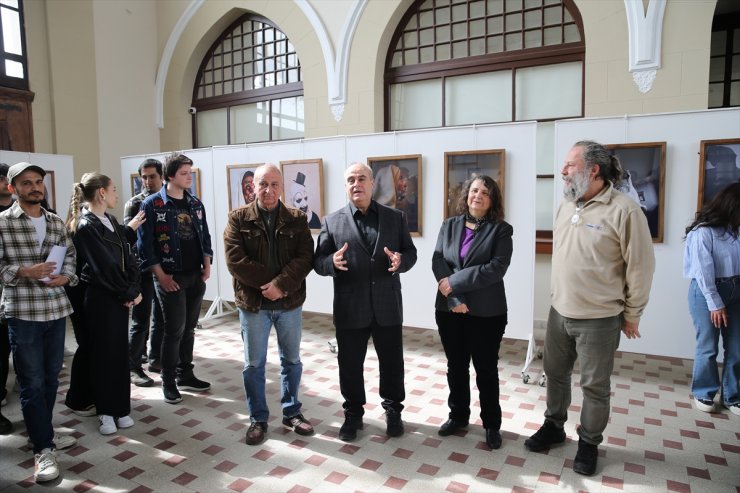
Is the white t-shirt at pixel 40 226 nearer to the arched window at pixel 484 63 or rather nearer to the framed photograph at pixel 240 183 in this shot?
the framed photograph at pixel 240 183

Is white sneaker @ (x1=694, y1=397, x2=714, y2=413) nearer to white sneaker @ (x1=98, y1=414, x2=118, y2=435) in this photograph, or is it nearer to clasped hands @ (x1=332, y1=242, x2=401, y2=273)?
clasped hands @ (x1=332, y1=242, x2=401, y2=273)

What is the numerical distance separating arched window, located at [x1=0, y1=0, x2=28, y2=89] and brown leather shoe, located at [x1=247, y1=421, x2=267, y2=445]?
24.6 feet

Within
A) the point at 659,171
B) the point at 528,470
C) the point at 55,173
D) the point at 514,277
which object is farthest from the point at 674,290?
the point at 55,173

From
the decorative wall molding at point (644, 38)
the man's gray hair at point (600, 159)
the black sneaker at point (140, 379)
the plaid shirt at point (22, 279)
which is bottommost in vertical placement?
the black sneaker at point (140, 379)

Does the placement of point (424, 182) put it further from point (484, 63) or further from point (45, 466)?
point (45, 466)

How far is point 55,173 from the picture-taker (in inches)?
275

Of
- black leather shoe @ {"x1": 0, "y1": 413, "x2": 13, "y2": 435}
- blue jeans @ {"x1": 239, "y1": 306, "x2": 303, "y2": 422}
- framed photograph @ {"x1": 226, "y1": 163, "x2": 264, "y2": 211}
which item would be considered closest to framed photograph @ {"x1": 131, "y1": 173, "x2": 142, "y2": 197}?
framed photograph @ {"x1": 226, "y1": 163, "x2": 264, "y2": 211}

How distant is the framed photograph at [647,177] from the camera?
473 centimetres

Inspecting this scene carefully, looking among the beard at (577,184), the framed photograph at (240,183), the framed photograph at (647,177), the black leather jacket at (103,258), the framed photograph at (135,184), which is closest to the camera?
the beard at (577,184)

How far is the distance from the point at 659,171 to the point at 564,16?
3168 mm

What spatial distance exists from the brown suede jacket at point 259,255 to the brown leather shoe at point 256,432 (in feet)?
2.95

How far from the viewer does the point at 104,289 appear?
3654 mm

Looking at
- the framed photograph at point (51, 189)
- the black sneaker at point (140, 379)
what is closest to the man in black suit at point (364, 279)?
the black sneaker at point (140, 379)

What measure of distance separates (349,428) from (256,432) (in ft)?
2.20
